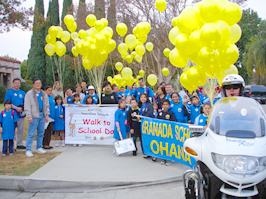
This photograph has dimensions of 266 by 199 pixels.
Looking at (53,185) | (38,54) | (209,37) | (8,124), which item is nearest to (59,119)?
(8,124)

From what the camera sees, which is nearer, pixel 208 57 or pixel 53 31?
pixel 208 57

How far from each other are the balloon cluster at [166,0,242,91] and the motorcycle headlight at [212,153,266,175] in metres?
3.02

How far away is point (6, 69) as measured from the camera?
2995 centimetres

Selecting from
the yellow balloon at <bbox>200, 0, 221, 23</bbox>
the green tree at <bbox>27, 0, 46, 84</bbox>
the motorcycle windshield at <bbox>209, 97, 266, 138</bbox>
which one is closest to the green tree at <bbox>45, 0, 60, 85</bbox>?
the green tree at <bbox>27, 0, 46, 84</bbox>

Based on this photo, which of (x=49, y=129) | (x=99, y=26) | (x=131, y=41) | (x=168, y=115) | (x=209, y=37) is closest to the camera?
(x=209, y=37)

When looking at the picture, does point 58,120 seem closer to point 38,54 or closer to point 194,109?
point 194,109

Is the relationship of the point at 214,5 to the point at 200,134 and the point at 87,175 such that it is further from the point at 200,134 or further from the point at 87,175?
the point at 87,175

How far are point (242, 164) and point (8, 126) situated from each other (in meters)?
6.04

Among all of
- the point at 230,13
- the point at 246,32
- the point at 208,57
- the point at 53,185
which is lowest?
the point at 53,185

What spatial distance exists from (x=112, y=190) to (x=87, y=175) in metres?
0.79

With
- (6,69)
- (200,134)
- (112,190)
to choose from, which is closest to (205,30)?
(200,134)

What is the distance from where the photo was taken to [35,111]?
6.92 metres

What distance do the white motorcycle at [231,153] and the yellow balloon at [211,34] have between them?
6.82 ft

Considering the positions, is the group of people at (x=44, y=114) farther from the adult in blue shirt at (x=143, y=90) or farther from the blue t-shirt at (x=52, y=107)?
the adult in blue shirt at (x=143, y=90)
